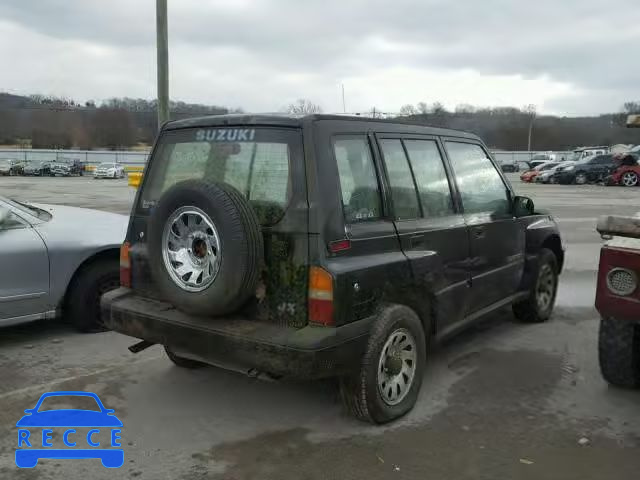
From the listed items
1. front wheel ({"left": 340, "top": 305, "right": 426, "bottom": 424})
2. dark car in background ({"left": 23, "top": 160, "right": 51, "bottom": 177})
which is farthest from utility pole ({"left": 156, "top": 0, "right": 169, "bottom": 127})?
dark car in background ({"left": 23, "top": 160, "right": 51, "bottom": 177})

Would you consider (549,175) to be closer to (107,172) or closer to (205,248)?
(107,172)

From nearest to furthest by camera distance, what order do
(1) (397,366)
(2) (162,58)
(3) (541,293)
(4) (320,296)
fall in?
1. (4) (320,296)
2. (1) (397,366)
3. (3) (541,293)
4. (2) (162,58)

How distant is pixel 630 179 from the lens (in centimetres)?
3178

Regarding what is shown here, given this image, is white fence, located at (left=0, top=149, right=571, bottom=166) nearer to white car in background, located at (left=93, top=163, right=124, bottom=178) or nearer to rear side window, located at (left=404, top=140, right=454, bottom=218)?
white car in background, located at (left=93, top=163, right=124, bottom=178)

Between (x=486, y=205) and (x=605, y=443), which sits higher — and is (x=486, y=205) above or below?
above

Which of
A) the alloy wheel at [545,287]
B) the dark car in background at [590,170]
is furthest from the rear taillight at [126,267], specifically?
the dark car in background at [590,170]

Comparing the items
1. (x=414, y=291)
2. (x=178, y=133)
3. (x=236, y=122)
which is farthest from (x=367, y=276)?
(x=178, y=133)

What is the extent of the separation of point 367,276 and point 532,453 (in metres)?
1.32

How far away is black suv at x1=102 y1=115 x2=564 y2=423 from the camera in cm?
322

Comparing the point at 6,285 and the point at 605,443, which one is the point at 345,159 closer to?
the point at 605,443

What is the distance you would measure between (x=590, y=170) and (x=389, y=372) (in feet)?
118

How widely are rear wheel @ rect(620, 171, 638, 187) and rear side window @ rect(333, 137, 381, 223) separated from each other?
106ft

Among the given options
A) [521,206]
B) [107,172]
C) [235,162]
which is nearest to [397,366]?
[235,162]

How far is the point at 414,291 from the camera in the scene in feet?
12.3
